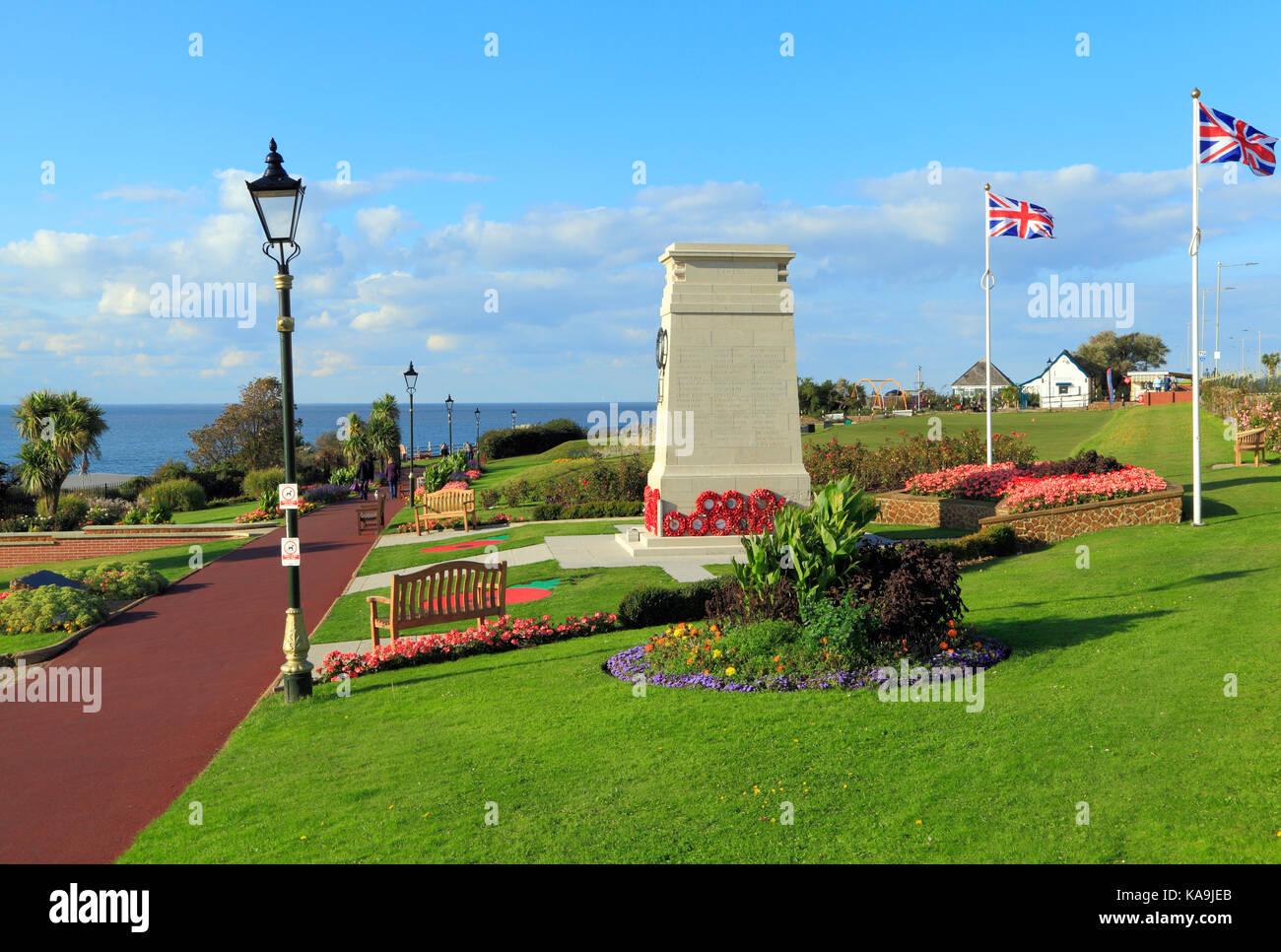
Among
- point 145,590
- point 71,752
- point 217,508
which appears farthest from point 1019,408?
point 71,752

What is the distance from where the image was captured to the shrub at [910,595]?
326 inches

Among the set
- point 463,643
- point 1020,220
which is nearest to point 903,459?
point 1020,220

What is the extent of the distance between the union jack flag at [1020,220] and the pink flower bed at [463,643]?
14755 mm

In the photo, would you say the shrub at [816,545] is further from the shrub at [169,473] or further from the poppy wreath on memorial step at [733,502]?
the shrub at [169,473]

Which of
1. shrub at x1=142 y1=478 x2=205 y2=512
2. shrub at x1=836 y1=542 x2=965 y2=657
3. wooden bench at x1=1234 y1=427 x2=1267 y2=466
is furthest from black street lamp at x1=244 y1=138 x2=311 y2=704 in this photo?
shrub at x1=142 y1=478 x2=205 y2=512

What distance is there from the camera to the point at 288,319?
8.85 meters

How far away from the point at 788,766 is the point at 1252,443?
23.3 metres

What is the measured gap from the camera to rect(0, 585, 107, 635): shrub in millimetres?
13062

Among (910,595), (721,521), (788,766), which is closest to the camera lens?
(788,766)

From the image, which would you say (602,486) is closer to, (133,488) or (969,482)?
(969,482)

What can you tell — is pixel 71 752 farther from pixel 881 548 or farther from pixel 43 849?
pixel 881 548

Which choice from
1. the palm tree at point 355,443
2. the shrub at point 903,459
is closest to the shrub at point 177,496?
the palm tree at point 355,443
